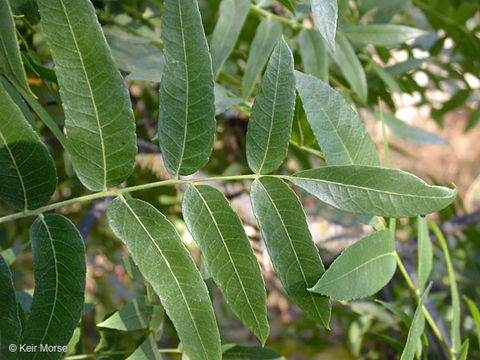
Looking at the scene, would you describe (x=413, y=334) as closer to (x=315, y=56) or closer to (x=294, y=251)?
(x=294, y=251)

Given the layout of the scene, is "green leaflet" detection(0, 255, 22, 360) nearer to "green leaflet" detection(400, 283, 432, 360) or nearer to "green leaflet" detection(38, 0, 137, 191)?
"green leaflet" detection(38, 0, 137, 191)

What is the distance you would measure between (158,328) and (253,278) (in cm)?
14

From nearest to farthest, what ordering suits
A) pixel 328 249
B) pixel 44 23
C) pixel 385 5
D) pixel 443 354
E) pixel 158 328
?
pixel 44 23, pixel 158 328, pixel 443 354, pixel 385 5, pixel 328 249

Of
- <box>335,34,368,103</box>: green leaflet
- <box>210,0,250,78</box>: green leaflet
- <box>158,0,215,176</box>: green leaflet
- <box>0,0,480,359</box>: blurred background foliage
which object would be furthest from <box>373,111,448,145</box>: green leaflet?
<box>158,0,215,176</box>: green leaflet

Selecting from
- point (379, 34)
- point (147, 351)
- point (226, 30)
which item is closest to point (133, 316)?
point (147, 351)

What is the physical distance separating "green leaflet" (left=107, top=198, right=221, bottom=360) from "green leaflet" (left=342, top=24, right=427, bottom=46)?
34 cm

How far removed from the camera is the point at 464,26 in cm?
78

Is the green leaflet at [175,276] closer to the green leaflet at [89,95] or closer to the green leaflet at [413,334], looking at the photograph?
the green leaflet at [89,95]

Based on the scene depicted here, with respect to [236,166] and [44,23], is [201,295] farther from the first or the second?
[236,166]

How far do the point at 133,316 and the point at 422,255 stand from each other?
26 cm

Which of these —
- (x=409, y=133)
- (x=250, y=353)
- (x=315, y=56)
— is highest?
(x=315, y=56)

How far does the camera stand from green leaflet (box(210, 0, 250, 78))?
1.67 ft

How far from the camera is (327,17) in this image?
1.21 ft

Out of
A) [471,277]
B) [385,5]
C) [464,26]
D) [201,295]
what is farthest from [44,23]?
[471,277]
